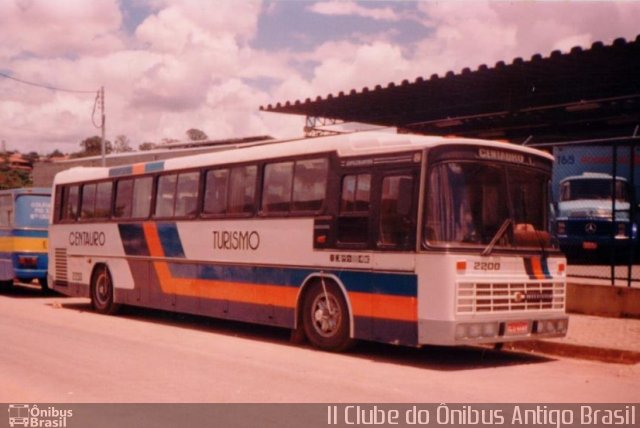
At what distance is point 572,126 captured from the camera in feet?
65.5

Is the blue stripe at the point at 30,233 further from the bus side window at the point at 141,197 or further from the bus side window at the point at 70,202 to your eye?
the bus side window at the point at 141,197

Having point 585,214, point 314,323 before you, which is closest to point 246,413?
point 314,323

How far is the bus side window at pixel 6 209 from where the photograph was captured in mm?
20953

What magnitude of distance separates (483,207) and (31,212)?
1409 cm

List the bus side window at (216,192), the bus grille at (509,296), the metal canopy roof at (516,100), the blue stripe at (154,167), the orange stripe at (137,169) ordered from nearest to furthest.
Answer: the bus grille at (509,296), the bus side window at (216,192), the metal canopy roof at (516,100), the blue stripe at (154,167), the orange stripe at (137,169)

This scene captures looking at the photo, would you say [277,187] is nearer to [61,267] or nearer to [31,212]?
[61,267]

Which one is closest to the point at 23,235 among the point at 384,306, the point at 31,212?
the point at 31,212

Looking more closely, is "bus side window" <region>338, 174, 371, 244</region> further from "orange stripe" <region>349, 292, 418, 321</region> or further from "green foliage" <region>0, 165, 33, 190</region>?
"green foliage" <region>0, 165, 33, 190</region>

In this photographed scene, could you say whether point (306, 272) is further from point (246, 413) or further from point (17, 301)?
point (17, 301)

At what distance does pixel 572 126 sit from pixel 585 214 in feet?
7.30

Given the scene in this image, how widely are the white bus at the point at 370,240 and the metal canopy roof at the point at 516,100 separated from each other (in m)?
3.54

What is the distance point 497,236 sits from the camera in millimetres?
10359

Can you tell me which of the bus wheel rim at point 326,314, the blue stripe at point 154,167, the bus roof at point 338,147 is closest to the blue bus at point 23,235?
the bus roof at point 338,147

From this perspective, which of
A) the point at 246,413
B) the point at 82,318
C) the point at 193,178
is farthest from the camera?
the point at 82,318
